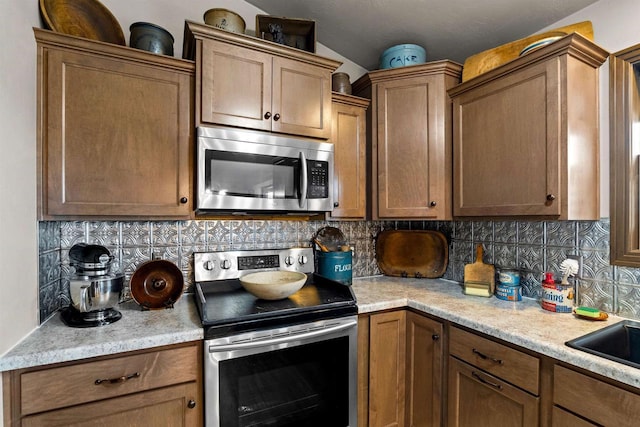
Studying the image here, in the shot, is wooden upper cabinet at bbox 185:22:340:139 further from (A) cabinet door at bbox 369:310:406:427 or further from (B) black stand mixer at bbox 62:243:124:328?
(A) cabinet door at bbox 369:310:406:427

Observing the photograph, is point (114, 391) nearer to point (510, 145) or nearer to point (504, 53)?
point (510, 145)

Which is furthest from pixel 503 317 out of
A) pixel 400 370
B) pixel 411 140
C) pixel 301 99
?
pixel 301 99

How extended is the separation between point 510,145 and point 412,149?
0.53m

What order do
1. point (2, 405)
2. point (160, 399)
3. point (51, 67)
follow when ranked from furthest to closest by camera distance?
point (51, 67) < point (160, 399) < point (2, 405)

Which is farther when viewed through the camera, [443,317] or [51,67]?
[443,317]

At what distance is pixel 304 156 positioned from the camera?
5.87 ft

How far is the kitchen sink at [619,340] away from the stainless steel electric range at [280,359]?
96 centimetres

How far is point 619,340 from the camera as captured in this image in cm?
134

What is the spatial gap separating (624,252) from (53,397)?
2.32m

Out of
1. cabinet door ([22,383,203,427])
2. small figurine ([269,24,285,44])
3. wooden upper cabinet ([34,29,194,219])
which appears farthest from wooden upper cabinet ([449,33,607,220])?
cabinet door ([22,383,203,427])

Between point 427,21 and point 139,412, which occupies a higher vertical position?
point 427,21

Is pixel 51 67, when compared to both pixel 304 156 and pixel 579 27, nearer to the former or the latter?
pixel 304 156

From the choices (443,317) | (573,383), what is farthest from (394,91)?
Answer: (573,383)

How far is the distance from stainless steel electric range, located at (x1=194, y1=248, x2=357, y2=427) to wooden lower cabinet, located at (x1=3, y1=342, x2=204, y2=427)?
91 millimetres
